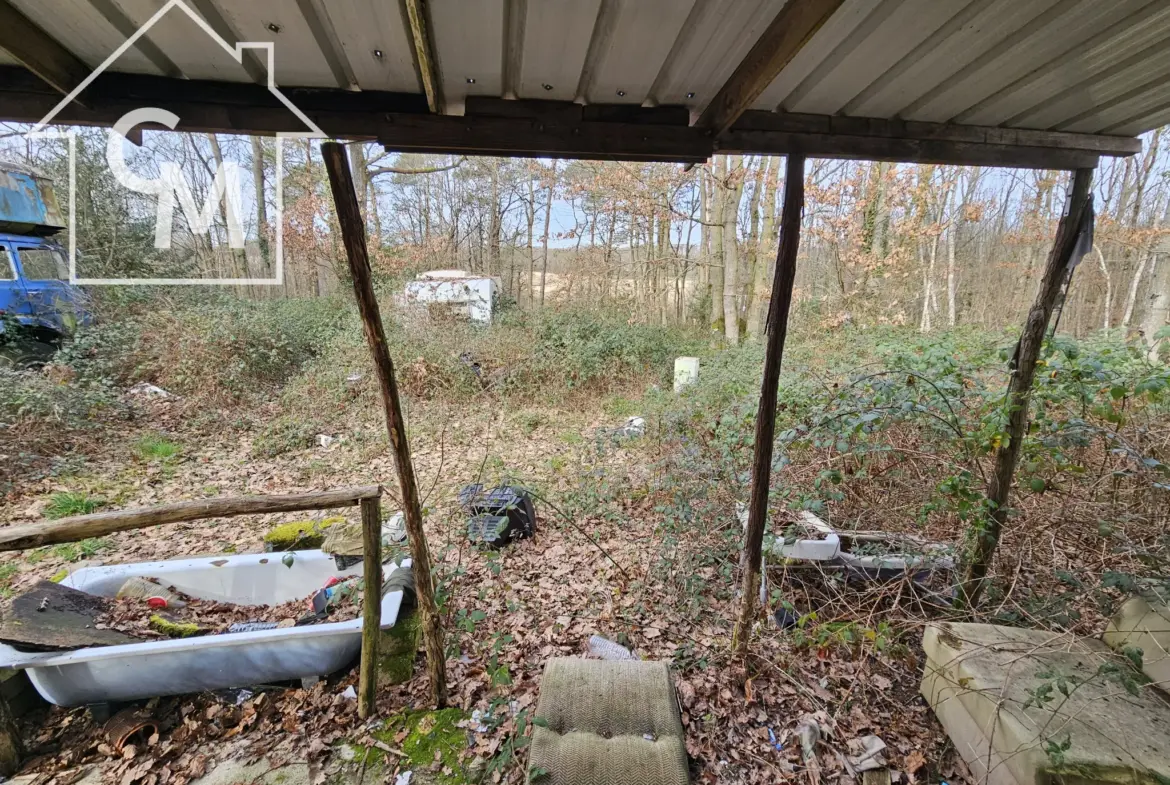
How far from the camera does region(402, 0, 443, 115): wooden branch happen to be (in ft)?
3.57

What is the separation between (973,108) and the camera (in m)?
1.76

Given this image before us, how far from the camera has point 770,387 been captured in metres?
2.21

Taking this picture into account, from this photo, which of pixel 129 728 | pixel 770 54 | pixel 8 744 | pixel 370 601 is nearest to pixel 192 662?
pixel 129 728

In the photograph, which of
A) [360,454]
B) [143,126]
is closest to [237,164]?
[360,454]

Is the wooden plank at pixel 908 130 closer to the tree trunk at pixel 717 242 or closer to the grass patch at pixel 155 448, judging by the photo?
the grass patch at pixel 155 448

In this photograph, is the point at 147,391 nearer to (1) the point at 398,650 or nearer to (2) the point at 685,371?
(1) the point at 398,650

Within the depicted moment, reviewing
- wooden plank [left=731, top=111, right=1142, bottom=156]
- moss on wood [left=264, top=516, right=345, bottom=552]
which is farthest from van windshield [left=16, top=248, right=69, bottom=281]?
wooden plank [left=731, top=111, right=1142, bottom=156]

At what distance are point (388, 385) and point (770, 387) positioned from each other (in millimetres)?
1780

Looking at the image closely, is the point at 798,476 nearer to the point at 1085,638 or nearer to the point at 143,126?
the point at 1085,638

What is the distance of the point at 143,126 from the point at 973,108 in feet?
10.1

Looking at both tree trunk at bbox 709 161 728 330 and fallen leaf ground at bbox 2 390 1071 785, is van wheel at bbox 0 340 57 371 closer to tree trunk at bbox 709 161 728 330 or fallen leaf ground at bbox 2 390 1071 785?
fallen leaf ground at bbox 2 390 1071 785

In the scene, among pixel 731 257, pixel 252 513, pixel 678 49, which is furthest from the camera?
pixel 731 257

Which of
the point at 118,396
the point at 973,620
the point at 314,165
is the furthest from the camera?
the point at 314,165

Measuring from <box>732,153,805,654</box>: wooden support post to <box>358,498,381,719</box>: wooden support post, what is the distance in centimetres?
186
